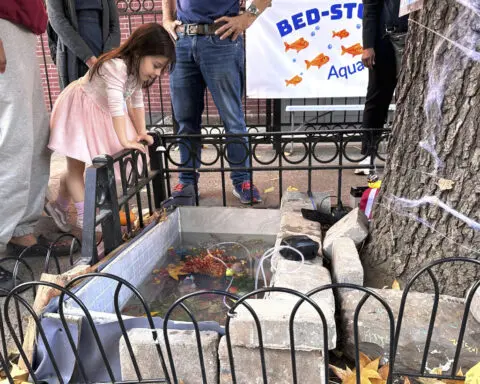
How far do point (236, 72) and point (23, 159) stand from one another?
5.28ft

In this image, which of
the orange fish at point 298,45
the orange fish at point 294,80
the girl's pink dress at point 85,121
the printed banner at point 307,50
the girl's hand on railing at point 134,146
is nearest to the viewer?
the girl's hand on railing at point 134,146

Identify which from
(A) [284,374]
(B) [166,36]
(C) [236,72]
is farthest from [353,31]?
(A) [284,374]

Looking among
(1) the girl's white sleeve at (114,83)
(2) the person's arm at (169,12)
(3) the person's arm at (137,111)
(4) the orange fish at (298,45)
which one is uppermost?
(2) the person's arm at (169,12)

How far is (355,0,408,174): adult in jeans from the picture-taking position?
3.33 meters

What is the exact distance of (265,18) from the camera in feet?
16.2

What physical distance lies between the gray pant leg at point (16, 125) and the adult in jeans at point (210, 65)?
3.24 ft

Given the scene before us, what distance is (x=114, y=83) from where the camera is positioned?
275 centimetres

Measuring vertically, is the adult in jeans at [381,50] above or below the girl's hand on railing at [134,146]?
above

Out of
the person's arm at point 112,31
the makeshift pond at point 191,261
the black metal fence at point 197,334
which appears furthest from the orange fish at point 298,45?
the black metal fence at point 197,334

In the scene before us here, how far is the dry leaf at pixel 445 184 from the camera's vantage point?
5.51 ft

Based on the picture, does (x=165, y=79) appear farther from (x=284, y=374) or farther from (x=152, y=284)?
(x=284, y=374)

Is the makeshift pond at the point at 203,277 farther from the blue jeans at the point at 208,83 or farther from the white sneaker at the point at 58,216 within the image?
the white sneaker at the point at 58,216

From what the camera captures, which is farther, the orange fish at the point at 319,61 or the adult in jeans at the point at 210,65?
the orange fish at the point at 319,61

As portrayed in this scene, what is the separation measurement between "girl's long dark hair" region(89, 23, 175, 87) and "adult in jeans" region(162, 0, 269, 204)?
1.44 ft
